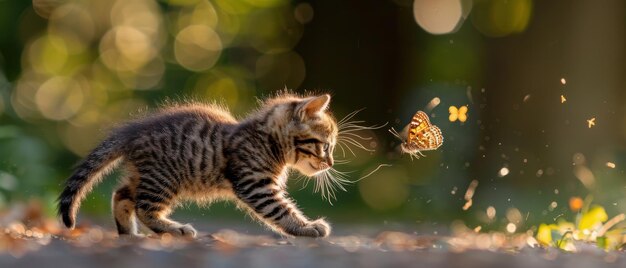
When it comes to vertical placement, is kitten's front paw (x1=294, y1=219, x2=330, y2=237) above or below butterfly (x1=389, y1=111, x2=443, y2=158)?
below

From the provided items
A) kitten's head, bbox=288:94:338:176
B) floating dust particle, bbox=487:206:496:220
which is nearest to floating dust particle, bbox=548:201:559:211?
floating dust particle, bbox=487:206:496:220

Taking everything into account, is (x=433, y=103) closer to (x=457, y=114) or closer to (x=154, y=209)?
(x=457, y=114)

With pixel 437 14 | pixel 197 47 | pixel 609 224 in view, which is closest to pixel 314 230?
pixel 609 224

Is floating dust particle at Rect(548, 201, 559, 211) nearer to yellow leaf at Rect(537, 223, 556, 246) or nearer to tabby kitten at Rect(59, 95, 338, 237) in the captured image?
yellow leaf at Rect(537, 223, 556, 246)

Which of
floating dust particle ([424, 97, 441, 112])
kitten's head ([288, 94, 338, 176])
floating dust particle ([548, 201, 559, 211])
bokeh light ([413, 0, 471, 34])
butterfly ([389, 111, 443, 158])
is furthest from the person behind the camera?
bokeh light ([413, 0, 471, 34])

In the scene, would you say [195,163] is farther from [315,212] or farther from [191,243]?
[315,212]

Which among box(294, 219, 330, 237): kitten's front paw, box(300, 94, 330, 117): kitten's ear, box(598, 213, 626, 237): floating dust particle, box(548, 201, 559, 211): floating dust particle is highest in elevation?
box(548, 201, 559, 211): floating dust particle

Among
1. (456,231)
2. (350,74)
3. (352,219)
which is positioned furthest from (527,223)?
(350,74)
